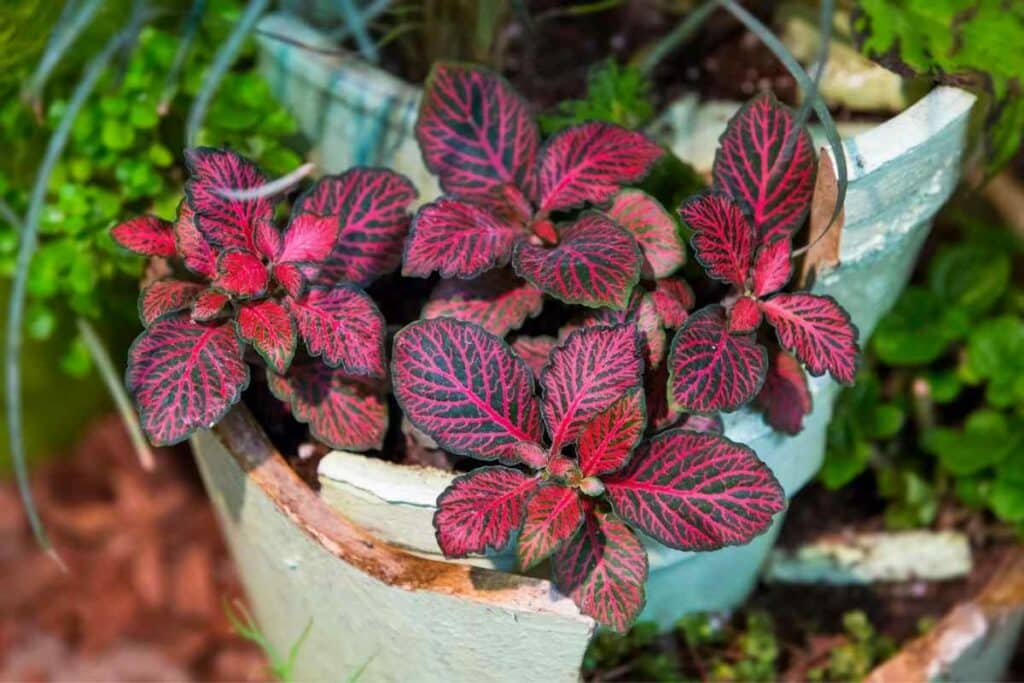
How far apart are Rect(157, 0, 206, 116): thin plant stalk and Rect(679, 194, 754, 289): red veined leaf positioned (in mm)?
589

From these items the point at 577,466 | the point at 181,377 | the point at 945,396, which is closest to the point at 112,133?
the point at 181,377

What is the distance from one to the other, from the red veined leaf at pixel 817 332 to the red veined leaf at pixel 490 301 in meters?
0.19

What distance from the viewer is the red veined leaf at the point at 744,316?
0.92 metres

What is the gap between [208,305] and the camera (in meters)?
0.92

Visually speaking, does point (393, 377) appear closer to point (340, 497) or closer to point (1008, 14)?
point (340, 497)

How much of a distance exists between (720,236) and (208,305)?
1.33ft

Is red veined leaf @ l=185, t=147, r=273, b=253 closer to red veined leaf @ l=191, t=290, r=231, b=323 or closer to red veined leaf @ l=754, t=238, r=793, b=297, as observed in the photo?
red veined leaf @ l=191, t=290, r=231, b=323

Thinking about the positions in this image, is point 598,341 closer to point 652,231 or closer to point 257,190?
point 652,231

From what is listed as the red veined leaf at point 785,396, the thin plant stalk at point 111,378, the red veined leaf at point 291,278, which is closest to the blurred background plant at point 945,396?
the red veined leaf at point 785,396

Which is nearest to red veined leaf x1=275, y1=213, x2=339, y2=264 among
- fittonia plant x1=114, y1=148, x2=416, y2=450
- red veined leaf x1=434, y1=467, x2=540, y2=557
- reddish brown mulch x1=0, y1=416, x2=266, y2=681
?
fittonia plant x1=114, y1=148, x2=416, y2=450

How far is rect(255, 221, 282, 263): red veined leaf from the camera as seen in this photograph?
95cm

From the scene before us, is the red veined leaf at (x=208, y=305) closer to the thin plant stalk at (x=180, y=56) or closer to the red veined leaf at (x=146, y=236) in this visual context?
the red veined leaf at (x=146, y=236)

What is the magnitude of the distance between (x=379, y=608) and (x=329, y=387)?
0.19 meters

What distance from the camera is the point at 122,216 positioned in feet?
3.95
